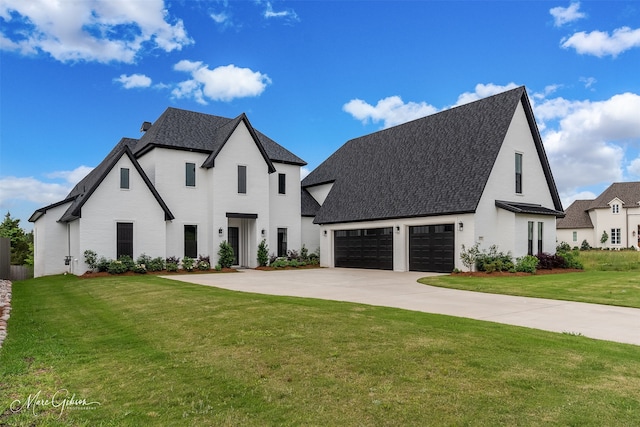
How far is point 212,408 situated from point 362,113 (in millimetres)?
25981

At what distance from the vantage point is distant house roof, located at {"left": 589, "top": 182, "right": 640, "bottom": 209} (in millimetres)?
47969

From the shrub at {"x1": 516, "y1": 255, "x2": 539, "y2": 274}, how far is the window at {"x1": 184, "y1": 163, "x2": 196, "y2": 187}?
1849 cm

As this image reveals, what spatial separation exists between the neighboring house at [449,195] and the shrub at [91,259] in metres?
13.8

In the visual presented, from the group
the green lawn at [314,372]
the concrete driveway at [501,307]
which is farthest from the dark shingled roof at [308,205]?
the green lawn at [314,372]

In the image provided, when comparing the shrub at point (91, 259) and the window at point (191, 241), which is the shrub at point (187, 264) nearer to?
the window at point (191, 241)

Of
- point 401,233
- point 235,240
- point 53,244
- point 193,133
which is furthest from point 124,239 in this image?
point 401,233

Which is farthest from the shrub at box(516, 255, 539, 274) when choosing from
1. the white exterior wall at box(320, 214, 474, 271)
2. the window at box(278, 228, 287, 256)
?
the window at box(278, 228, 287, 256)

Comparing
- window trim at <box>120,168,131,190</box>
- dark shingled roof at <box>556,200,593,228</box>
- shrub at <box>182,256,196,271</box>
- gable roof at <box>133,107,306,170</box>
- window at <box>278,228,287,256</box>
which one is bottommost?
shrub at <box>182,256,196,271</box>

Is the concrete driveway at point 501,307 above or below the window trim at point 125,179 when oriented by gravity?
below

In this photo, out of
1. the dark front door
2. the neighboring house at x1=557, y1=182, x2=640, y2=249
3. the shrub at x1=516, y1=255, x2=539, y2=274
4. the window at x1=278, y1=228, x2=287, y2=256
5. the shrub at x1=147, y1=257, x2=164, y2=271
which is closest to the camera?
the shrub at x1=516, y1=255, x2=539, y2=274

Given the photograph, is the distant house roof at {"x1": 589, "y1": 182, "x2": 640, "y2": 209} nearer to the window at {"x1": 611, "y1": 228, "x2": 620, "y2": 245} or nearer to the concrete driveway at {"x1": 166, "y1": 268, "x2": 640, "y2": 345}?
the window at {"x1": 611, "y1": 228, "x2": 620, "y2": 245}

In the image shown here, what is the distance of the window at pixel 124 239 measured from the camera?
22547mm

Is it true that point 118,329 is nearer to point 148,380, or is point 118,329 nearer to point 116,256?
point 148,380

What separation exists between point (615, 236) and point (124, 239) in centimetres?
5164
